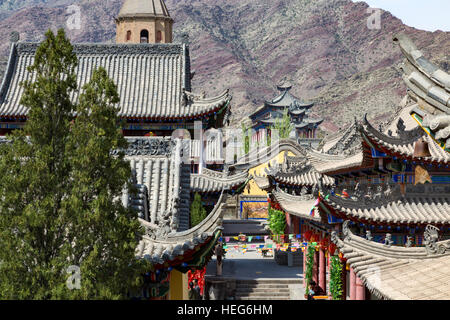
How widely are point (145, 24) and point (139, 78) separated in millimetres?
13170

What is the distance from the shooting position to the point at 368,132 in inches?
564

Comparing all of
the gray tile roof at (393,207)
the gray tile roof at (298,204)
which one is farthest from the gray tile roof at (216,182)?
the gray tile roof at (393,207)

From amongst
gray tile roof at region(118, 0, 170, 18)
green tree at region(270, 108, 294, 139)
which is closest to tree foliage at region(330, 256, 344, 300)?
gray tile roof at region(118, 0, 170, 18)

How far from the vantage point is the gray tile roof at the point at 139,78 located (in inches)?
887

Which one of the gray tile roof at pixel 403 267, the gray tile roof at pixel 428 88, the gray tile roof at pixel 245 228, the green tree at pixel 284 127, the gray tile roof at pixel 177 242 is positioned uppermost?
the green tree at pixel 284 127

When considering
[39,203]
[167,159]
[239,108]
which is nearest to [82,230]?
[39,203]

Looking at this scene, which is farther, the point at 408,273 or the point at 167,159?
the point at 167,159

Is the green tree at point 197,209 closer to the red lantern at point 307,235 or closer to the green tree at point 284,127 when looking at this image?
the red lantern at point 307,235

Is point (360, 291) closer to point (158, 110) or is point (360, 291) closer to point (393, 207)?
point (393, 207)

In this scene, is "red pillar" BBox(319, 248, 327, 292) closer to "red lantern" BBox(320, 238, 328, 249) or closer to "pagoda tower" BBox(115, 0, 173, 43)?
"red lantern" BBox(320, 238, 328, 249)

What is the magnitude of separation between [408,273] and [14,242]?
5.18 metres

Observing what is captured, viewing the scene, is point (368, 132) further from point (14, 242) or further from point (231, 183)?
point (14, 242)

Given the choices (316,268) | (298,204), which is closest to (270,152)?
(298,204)

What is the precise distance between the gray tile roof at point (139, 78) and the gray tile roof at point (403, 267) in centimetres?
1356
